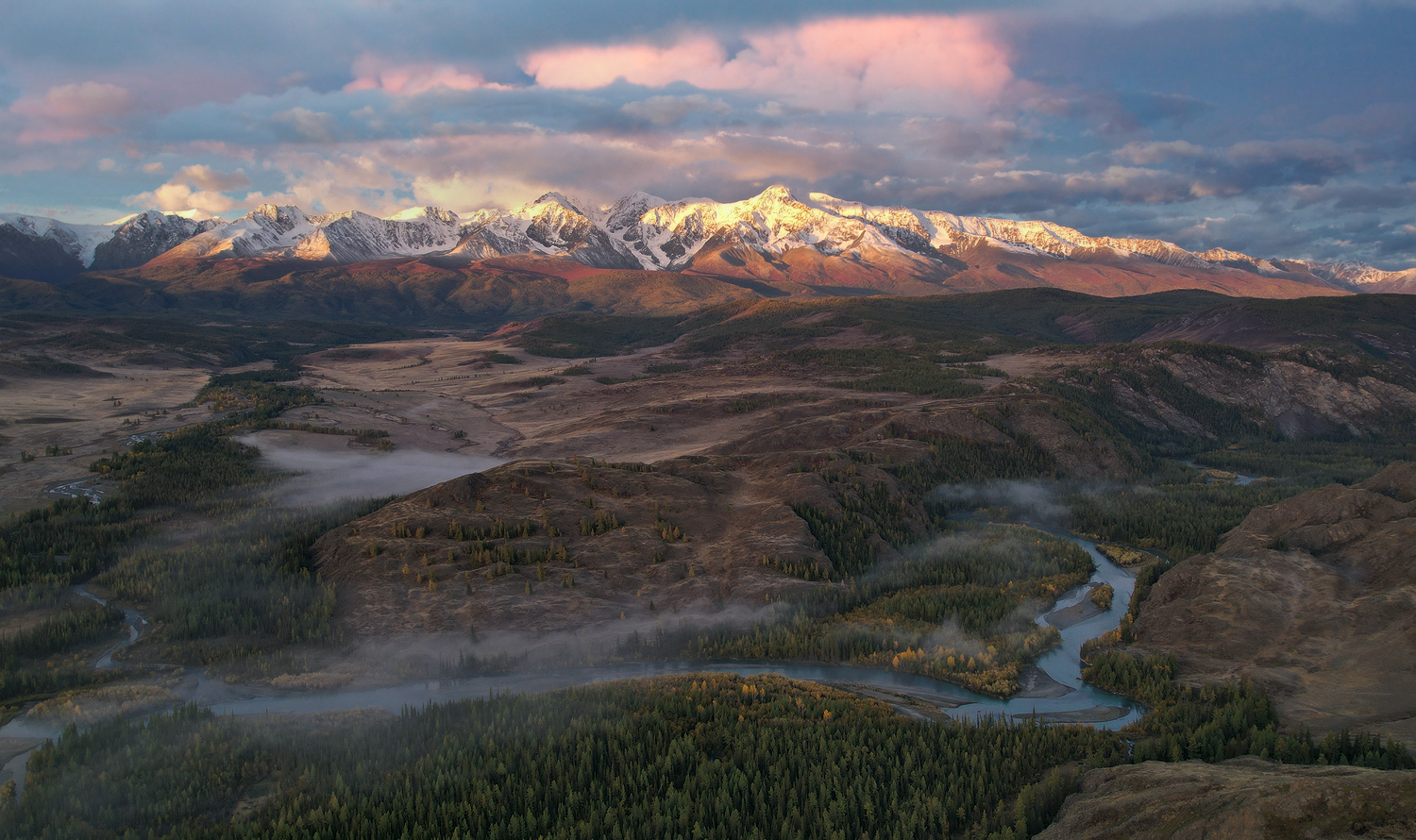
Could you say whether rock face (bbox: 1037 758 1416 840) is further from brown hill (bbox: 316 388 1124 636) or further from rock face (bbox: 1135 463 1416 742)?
brown hill (bbox: 316 388 1124 636)

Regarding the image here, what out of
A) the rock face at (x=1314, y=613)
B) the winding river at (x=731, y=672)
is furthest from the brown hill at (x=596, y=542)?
the rock face at (x=1314, y=613)

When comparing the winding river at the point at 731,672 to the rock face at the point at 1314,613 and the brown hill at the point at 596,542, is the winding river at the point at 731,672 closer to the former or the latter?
the brown hill at the point at 596,542

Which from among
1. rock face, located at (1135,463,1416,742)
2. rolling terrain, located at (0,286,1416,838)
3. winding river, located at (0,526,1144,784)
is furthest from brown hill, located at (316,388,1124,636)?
rock face, located at (1135,463,1416,742)

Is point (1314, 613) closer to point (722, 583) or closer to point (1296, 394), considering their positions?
point (722, 583)

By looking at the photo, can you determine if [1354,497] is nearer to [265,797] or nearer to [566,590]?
[566,590]

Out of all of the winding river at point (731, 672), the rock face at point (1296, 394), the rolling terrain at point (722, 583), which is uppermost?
the rock face at point (1296, 394)

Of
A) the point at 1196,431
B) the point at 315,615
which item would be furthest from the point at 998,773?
the point at 1196,431
